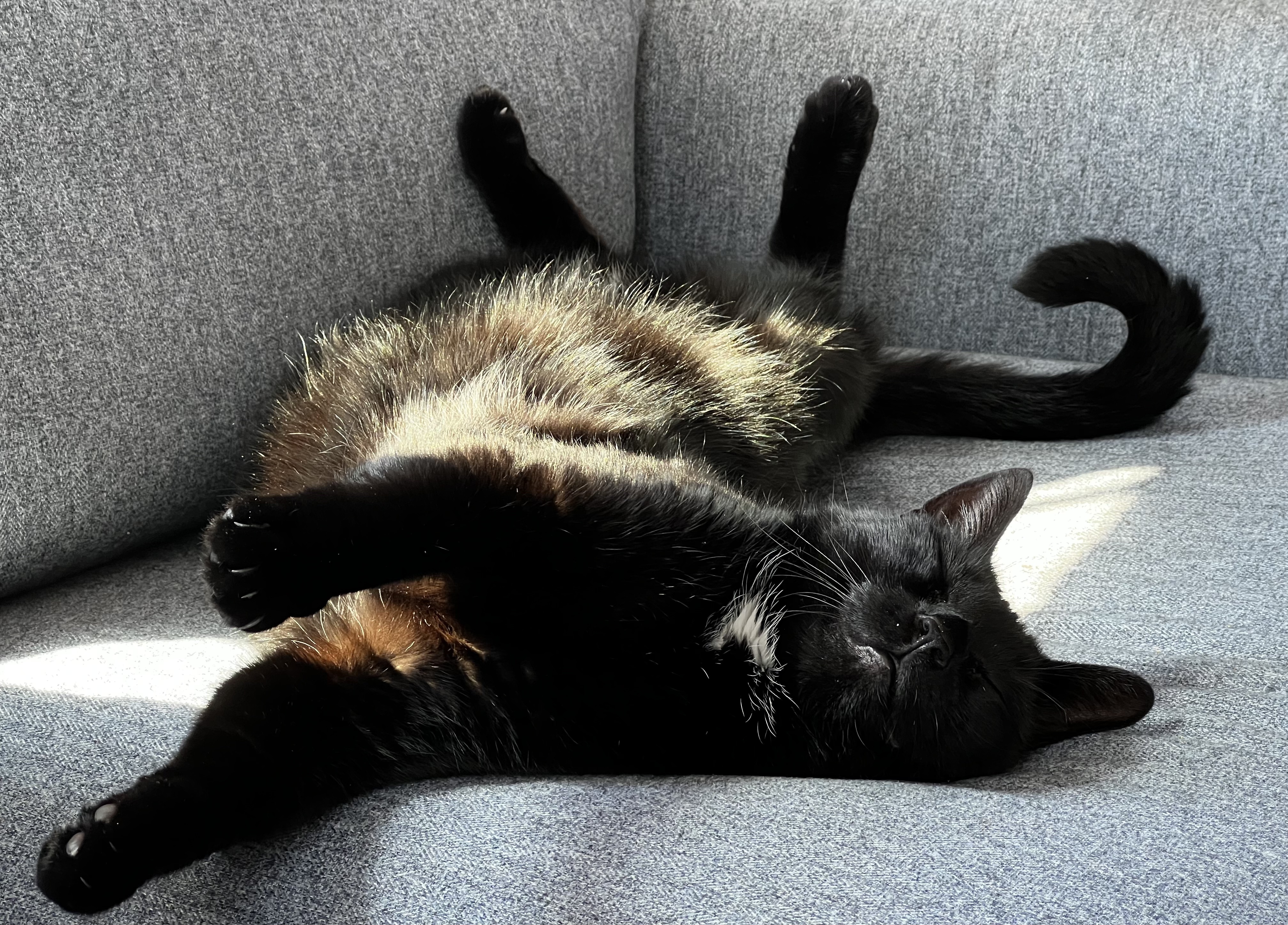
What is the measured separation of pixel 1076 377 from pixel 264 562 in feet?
3.58

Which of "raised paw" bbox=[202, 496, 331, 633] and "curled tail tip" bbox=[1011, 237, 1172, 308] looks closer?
"raised paw" bbox=[202, 496, 331, 633]

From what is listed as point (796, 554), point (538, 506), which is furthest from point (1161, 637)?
point (538, 506)

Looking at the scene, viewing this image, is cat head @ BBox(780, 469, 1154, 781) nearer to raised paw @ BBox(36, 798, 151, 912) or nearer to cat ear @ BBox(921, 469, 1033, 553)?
cat ear @ BBox(921, 469, 1033, 553)

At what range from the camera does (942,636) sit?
37.1 inches

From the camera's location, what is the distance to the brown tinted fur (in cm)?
95

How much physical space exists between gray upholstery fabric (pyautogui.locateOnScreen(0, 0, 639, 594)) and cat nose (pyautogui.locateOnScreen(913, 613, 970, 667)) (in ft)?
2.41

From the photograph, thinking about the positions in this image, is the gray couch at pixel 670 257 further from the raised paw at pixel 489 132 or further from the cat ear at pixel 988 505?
the cat ear at pixel 988 505

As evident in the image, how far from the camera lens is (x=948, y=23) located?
65.1 inches

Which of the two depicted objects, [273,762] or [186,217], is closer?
[273,762]

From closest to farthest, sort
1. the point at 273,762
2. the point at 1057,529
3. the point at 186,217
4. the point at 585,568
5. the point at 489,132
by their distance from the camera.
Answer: the point at 273,762, the point at 585,568, the point at 186,217, the point at 1057,529, the point at 489,132

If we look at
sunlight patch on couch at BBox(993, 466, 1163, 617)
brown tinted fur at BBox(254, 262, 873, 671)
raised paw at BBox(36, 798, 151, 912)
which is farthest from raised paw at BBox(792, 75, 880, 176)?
raised paw at BBox(36, 798, 151, 912)

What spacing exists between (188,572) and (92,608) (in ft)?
0.36

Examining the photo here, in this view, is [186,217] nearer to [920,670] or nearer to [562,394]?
[562,394]

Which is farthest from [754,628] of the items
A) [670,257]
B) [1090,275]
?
[670,257]
